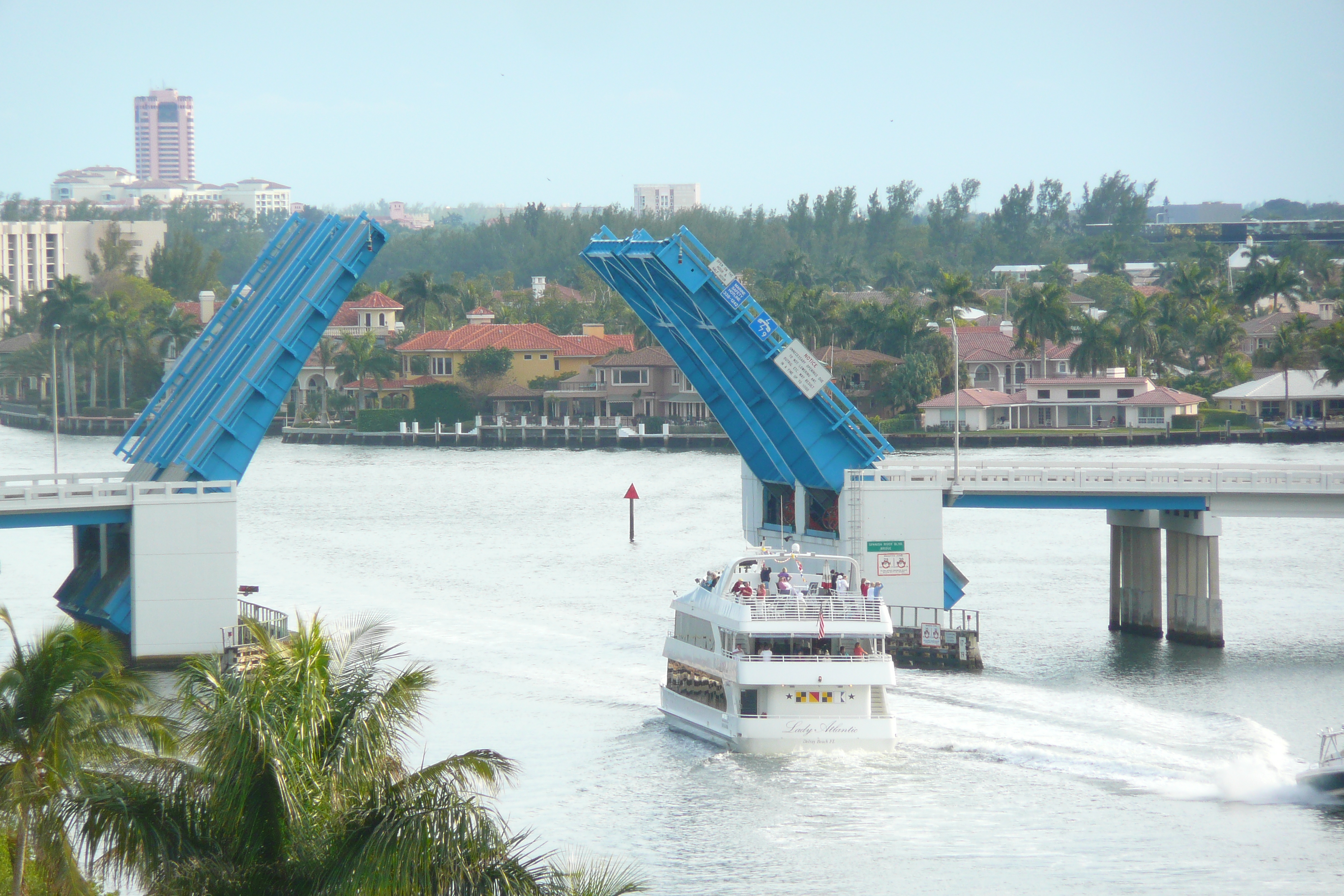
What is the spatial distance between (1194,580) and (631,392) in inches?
2534

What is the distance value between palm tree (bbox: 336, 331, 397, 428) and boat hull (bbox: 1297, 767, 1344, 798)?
265 feet

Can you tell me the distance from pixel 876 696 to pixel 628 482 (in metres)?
47.3

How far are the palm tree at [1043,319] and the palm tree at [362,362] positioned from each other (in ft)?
124

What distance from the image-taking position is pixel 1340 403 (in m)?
89.9

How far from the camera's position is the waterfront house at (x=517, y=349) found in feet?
329

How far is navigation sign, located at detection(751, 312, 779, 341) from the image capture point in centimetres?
3338

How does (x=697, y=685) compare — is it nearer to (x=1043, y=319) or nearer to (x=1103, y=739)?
(x=1103, y=739)

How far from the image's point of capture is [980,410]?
88.8m

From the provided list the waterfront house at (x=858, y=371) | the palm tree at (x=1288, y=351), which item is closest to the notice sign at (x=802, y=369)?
the waterfront house at (x=858, y=371)

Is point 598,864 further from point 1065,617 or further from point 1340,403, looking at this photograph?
point 1340,403

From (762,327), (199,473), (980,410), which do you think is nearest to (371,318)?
(980,410)

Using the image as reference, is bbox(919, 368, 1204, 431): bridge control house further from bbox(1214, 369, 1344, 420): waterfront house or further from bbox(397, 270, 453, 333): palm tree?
bbox(397, 270, 453, 333): palm tree

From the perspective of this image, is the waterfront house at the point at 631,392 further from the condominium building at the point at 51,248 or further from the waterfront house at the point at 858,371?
the condominium building at the point at 51,248

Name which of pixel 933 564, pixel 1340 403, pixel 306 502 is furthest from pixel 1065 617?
pixel 1340 403
